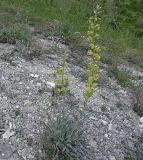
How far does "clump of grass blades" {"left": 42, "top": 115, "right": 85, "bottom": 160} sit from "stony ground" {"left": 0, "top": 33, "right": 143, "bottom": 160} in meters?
0.22

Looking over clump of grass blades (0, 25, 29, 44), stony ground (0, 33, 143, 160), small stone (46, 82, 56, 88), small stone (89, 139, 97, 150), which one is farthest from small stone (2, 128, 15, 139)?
clump of grass blades (0, 25, 29, 44)

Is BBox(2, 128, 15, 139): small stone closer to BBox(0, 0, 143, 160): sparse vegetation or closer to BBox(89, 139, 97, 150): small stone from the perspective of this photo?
BBox(0, 0, 143, 160): sparse vegetation

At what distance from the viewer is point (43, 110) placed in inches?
316

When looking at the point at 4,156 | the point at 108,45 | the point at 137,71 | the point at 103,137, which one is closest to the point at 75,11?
the point at 108,45

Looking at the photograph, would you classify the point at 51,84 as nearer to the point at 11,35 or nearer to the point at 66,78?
the point at 66,78

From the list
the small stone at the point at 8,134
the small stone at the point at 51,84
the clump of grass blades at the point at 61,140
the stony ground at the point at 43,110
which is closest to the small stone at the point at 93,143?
the stony ground at the point at 43,110

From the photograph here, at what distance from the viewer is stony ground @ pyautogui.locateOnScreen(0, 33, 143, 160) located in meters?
7.37

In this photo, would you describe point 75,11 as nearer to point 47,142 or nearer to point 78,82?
point 78,82

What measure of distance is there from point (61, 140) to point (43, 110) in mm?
1128

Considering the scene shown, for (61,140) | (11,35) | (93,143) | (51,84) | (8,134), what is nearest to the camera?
(61,140)

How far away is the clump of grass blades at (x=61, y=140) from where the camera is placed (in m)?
7.05

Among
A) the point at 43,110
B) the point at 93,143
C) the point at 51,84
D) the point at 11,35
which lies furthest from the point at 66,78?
the point at 11,35

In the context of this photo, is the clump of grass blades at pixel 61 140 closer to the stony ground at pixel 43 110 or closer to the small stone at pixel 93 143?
the stony ground at pixel 43 110

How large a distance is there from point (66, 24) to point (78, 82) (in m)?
2.94
